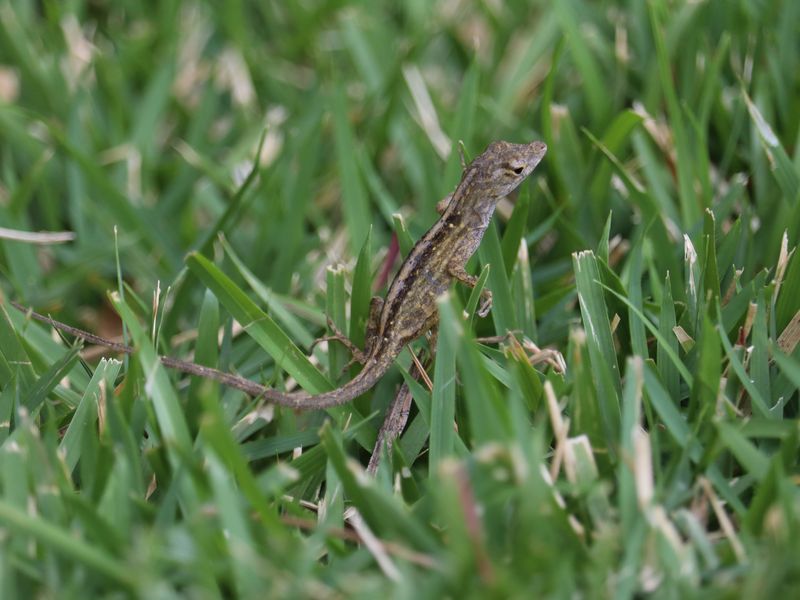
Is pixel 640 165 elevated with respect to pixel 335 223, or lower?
elevated

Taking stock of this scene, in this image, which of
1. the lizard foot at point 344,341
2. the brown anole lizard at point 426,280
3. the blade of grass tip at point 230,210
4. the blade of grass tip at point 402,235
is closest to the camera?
the brown anole lizard at point 426,280

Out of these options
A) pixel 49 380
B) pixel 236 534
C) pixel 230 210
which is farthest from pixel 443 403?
pixel 230 210

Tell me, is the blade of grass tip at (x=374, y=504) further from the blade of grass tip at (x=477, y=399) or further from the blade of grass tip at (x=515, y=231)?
the blade of grass tip at (x=515, y=231)

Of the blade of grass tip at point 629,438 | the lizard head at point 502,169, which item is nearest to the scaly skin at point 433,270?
the lizard head at point 502,169

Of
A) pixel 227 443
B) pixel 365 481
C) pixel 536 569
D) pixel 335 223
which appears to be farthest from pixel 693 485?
pixel 335 223

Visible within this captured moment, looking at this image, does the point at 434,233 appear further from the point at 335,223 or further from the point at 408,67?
the point at 408,67
